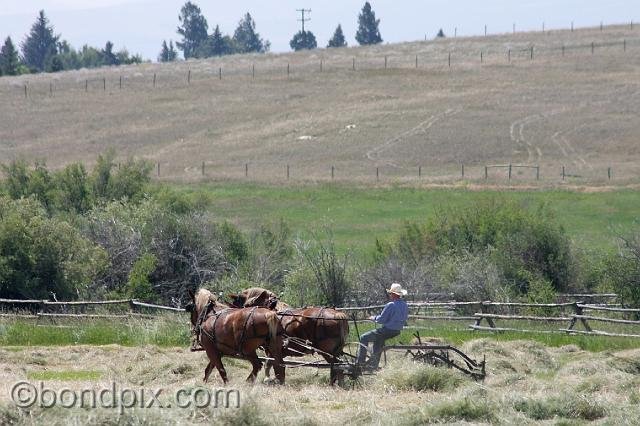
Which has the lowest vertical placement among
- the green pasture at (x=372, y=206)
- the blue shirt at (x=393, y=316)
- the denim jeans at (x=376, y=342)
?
the green pasture at (x=372, y=206)

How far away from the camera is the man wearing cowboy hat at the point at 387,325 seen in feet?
50.9

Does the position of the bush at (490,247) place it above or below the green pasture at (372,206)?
above

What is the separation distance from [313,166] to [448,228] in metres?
27.9

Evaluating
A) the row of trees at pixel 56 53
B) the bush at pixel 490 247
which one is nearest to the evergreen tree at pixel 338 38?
the row of trees at pixel 56 53

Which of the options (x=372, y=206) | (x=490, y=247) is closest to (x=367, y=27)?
(x=372, y=206)

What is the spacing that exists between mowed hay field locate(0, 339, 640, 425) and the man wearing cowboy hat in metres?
0.31

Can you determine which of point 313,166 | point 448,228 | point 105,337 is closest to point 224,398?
point 105,337

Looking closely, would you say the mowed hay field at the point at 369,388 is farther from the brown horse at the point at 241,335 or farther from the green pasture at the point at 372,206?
the green pasture at the point at 372,206

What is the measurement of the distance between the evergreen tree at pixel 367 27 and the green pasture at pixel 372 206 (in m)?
122

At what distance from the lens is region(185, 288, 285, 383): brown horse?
15758 millimetres

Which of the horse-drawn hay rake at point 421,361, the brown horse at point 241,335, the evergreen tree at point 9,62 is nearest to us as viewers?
the horse-drawn hay rake at point 421,361

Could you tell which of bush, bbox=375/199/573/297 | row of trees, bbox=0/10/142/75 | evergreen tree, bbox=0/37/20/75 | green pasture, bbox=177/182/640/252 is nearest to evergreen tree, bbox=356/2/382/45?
row of trees, bbox=0/10/142/75

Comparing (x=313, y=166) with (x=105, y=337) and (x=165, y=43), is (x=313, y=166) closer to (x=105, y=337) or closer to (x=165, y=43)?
(x=105, y=337)

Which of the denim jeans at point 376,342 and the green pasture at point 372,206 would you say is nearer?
the denim jeans at point 376,342
